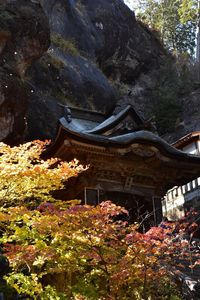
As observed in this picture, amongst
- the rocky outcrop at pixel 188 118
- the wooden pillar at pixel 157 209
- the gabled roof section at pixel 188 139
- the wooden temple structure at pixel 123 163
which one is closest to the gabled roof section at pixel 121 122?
the wooden temple structure at pixel 123 163

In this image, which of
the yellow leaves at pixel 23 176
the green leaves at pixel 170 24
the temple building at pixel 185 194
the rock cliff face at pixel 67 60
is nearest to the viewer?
the yellow leaves at pixel 23 176

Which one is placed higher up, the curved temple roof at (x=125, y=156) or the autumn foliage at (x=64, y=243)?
the curved temple roof at (x=125, y=156)

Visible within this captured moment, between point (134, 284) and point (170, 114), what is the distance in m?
25.5

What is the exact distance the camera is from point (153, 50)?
37.5 meters

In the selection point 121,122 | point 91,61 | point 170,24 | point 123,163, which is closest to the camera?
point 123,163

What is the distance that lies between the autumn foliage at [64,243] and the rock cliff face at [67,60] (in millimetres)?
9023

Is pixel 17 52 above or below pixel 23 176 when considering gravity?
above

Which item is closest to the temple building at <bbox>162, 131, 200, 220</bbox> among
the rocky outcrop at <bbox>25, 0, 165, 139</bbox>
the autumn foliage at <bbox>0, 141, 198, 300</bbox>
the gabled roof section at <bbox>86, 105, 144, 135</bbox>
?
the rocky outcrop at <bbox>25, 0, 165, 139</bbox>

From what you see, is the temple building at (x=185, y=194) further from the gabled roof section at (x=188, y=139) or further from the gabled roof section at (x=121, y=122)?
the gabled roof section at (x=121, y=122)

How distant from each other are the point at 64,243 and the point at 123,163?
6474mm

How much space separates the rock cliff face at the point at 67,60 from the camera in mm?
17170

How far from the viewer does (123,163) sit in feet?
45.2

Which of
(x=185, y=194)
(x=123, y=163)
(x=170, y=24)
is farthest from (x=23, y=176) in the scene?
(x=170, y=24)

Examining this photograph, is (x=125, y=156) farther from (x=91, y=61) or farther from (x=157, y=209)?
(x=91, y=61)
